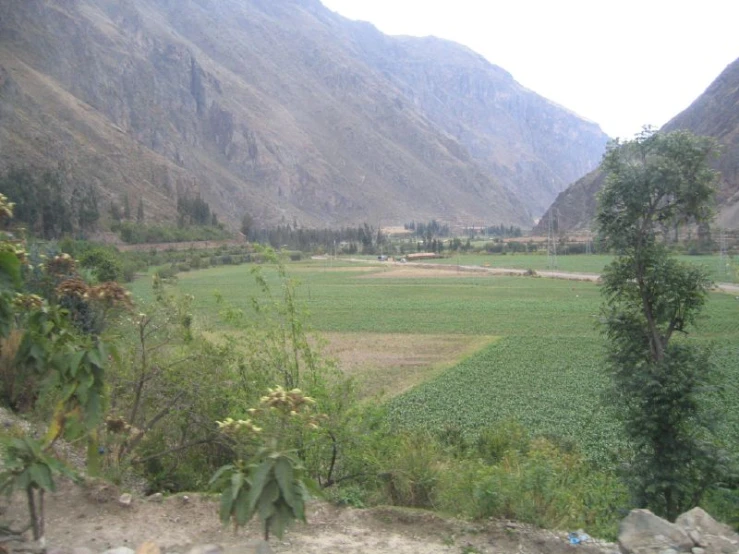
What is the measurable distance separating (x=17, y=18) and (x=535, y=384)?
13286 cm

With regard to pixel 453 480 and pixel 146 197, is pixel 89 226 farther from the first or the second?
pixel 453 480

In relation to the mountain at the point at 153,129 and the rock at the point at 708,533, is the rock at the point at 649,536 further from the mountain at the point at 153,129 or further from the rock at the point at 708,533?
the mountain at the point at 153,129

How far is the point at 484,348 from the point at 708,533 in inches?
1078

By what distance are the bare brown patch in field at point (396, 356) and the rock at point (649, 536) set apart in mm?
16316

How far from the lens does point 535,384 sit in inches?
942

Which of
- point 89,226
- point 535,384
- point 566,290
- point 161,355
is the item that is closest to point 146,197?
point 89,226

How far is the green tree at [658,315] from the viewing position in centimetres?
930

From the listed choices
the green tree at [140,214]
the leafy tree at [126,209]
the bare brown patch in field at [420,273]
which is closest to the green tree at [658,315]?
the bare brown patch in field at [420,273]

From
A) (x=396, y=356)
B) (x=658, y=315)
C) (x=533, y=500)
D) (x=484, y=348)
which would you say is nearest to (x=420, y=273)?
(x=484, y=348)

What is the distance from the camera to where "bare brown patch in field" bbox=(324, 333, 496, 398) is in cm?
2567

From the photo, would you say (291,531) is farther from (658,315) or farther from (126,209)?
(126,209)

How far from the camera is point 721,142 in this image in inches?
4222

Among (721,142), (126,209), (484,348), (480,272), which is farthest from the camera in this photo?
(721,142)

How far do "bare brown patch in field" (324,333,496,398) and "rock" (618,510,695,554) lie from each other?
1632cm
